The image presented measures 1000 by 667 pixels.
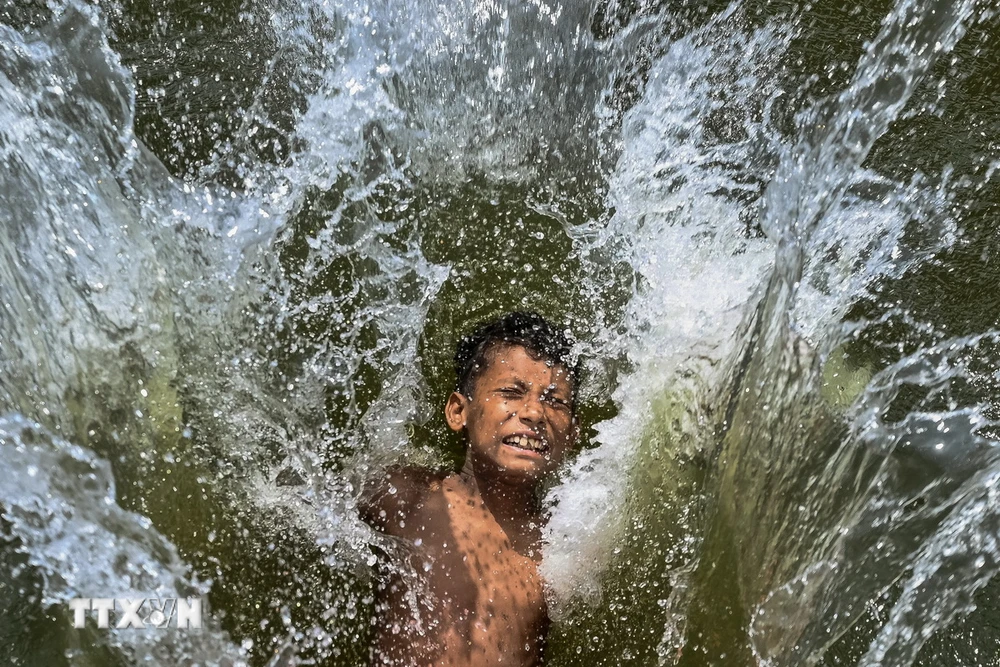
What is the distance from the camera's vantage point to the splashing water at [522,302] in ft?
6.33

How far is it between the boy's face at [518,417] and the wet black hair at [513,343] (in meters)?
0.02

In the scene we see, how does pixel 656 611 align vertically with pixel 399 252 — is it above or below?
below

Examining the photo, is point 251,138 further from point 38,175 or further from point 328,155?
point 38,175

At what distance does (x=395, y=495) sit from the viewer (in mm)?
2078

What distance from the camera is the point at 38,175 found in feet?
6.10

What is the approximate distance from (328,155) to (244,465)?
81 centimetres

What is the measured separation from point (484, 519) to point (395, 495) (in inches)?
8.6

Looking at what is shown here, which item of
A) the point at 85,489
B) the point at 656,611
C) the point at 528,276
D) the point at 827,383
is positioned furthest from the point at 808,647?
the point at 85,489

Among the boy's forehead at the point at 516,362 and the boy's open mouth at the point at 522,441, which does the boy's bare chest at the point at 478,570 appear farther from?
the boy's forehead at the point at 516,362

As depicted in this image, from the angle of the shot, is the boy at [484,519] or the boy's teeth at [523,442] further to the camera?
the boy's teeth at [523,442]

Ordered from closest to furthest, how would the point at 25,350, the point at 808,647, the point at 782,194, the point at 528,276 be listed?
the point at 25,350
the point at 808,647
the point at 782,194
the point at 528,276

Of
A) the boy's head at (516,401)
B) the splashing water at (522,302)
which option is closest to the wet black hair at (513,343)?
the boy's head at (516,401)

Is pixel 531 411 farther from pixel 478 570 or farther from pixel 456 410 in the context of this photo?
pixel 478 570

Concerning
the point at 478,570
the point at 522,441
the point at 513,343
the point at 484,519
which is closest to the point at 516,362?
the point at 513,343
